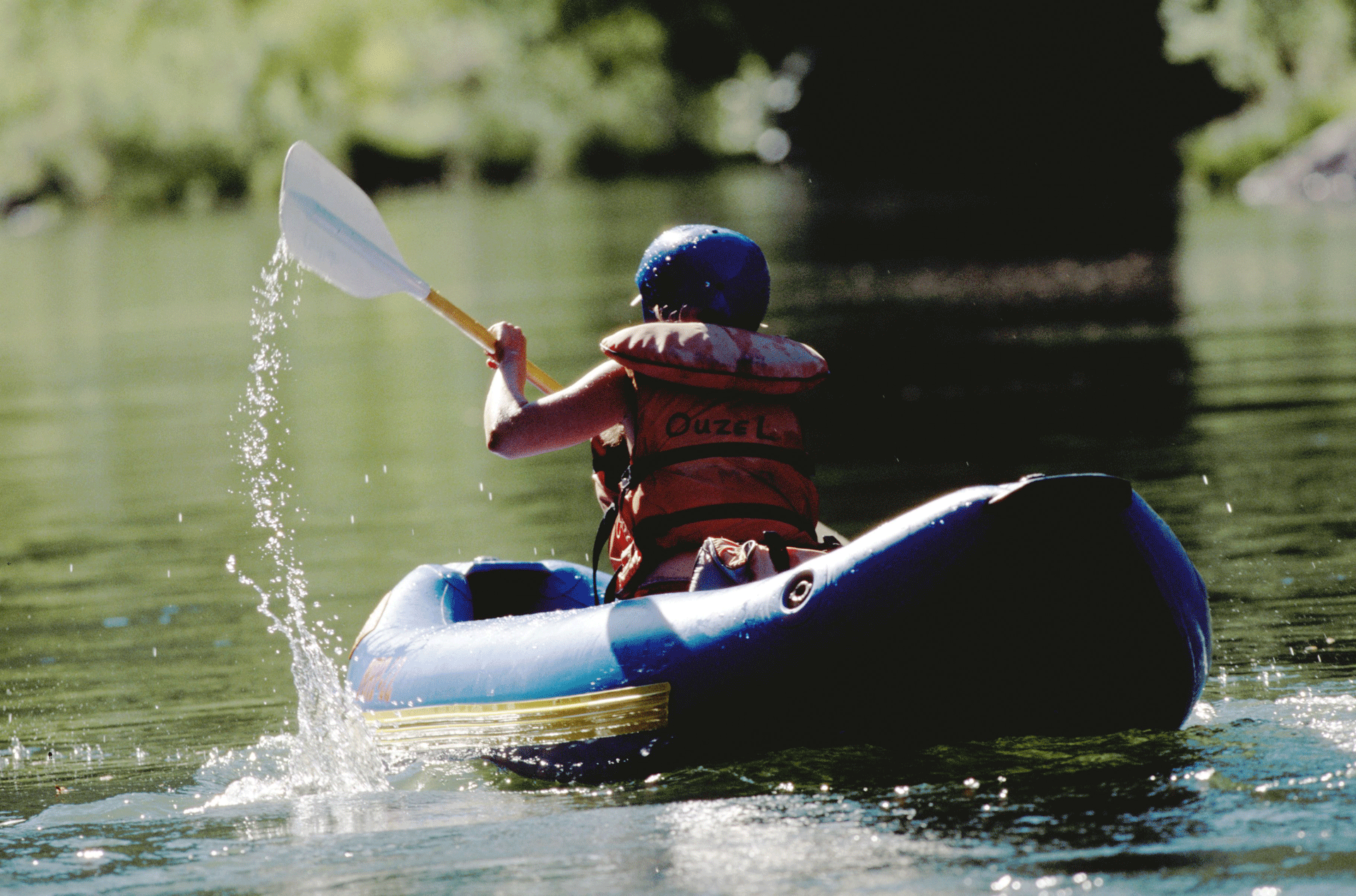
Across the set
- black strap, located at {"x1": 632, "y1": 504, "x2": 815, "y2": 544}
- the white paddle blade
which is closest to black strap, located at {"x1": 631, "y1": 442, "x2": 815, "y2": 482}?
black strap, located at {"x1": 632, "y1": 504, "x2": 815, "y2": 544}

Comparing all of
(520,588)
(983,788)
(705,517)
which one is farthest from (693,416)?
(520,588)

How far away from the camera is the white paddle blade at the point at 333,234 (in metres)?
5.38

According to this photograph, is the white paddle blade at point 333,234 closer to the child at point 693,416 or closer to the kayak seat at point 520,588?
the kayak seat at point 520,588

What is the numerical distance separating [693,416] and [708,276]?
344 millimetres

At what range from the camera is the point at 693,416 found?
4.20 m

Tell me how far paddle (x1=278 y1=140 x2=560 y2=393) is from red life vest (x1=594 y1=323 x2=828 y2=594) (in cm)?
123

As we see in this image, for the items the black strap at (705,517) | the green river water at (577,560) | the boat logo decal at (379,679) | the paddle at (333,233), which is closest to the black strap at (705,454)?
the black strap at (705,517)

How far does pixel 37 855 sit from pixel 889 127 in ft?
128

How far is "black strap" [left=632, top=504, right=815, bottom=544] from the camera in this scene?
165 inches

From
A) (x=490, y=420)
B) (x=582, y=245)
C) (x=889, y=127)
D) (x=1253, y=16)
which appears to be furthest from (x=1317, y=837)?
(x=889, y=127)

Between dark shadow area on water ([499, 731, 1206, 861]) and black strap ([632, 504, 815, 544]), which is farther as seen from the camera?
black strap ([632, 504, 815, 544])

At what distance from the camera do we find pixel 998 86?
113 ft

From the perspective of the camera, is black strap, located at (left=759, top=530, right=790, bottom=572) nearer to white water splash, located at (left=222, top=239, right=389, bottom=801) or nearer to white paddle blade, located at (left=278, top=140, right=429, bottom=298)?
white water splash, located at (left=222, top=239, right=389, bottom=801)

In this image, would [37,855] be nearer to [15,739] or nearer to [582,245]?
[15,739]
